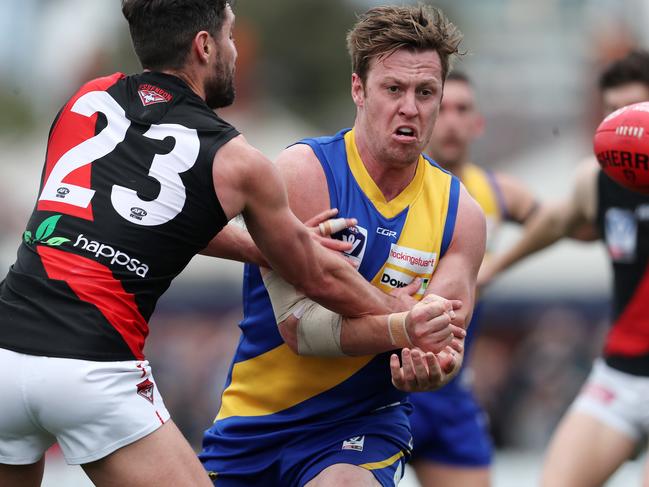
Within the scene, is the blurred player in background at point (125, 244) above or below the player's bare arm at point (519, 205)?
above

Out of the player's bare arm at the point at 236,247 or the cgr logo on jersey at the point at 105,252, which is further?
the player's bare arm at the point at 236,247

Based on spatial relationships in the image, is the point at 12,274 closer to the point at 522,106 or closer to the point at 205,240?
the point at 205,240

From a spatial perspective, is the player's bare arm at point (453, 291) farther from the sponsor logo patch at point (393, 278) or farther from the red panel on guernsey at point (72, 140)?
the red panel on guernsey at point (72, 140)

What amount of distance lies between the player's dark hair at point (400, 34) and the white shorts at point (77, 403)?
5.87ft

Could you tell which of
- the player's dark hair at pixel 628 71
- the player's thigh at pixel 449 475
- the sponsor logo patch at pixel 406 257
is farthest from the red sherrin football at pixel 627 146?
the player's thigh at pixel 449 475

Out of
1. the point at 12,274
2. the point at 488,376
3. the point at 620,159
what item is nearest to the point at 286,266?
the point at 12,274

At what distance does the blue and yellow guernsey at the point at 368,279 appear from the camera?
5.04 m

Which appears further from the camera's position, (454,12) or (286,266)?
(454,12)

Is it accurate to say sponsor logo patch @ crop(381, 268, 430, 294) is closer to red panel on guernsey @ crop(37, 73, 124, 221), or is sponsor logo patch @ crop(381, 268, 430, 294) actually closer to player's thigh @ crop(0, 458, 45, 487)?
red panel on guernsey @ crop(37, 73, 124, 221)

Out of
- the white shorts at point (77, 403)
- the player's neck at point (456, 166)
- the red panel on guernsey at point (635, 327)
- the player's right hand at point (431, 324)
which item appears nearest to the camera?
the white shorts at point (77, 403)

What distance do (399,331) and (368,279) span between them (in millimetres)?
349

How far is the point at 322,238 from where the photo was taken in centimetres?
485

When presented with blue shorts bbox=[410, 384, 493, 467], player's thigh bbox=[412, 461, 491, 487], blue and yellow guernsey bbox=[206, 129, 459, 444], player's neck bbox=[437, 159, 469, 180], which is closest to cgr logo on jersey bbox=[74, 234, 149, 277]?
blue and yellow guernsey bbox=[206, 129, 459, 444]

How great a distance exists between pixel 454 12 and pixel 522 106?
4.93m
